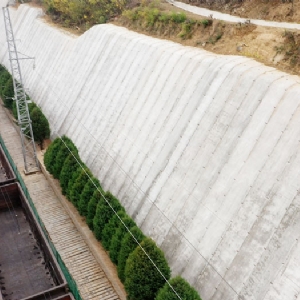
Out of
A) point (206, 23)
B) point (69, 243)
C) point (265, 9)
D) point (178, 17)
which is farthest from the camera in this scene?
point (178, 17)

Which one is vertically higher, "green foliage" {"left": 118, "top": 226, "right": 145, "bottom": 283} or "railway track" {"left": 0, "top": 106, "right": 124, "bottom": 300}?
"green foliage" {"left": 118, "top": 226, "right": 145, "bottom": 283}

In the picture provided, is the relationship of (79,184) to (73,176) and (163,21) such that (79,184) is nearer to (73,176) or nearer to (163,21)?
(73,176)

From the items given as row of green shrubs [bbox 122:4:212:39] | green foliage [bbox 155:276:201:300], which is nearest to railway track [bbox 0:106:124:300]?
green foliage [bbox 155:276:201:300]

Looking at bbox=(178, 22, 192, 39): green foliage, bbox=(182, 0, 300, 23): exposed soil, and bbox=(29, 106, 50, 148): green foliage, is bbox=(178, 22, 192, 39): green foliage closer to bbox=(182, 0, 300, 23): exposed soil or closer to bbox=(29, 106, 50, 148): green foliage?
bbox=(182, 0, 300, 23): exposed soil

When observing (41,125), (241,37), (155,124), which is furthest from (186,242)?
(41,125)

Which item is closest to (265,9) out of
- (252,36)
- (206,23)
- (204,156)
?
(206,23)

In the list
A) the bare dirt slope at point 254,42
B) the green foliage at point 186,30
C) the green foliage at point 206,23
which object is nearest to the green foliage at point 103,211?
the bare dirt slope at point 254,42
